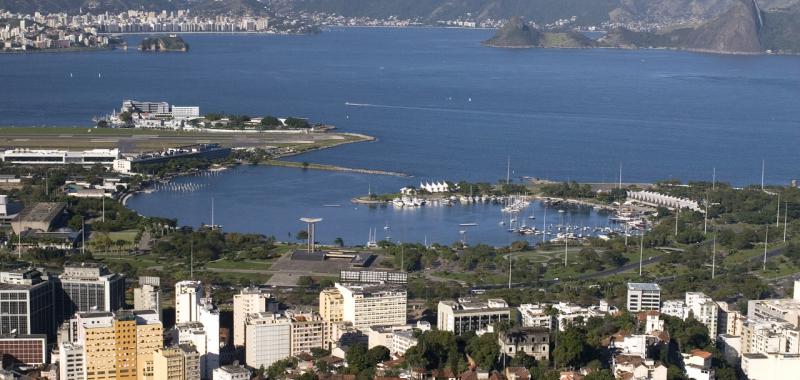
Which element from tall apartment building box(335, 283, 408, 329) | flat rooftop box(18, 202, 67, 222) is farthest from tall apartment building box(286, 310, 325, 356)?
flat rooftop box(18, 202, 67, 222)

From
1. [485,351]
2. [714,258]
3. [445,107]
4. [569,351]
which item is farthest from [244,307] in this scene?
[445,107]

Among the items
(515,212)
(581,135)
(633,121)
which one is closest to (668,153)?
(581,135)

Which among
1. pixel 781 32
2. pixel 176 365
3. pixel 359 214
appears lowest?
pixel 359 214

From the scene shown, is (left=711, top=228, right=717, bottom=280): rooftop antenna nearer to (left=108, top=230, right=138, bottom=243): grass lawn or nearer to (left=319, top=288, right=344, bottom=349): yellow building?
(left=319, top=288, right=344, bottom=349): yellow building

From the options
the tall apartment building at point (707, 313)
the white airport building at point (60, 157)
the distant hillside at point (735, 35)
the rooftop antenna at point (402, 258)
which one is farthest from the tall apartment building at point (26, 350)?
the distant hillside at point (735, 35)

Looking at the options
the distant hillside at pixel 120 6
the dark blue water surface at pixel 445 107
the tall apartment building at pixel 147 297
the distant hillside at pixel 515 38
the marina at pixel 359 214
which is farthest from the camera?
the distant hillside at pixel 120 6

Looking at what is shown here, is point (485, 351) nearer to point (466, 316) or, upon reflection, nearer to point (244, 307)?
point (466, 316)

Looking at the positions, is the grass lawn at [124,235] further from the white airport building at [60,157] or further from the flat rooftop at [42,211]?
the white airport building at [60,157]
